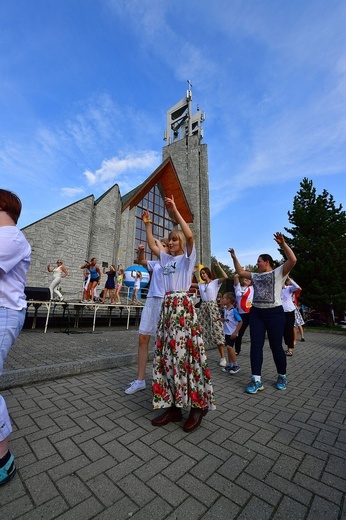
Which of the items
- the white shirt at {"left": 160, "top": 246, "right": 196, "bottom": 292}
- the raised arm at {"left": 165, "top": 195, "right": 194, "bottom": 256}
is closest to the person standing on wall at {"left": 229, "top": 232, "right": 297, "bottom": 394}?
the white shirt at {"left": 160, "top": 246, "right": 196, "bottom": 292}

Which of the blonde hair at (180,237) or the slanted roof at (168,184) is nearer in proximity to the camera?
the blonde hair at (180,237)

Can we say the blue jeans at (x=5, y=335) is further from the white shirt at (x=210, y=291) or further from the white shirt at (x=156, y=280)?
the white shirt at (x=210, y=291)

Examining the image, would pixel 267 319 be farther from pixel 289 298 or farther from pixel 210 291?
pixel 289 298

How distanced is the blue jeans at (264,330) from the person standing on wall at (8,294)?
3.13m

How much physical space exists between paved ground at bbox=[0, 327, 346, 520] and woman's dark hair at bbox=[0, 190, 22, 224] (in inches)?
73.7

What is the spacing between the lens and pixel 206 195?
2681 centimetres

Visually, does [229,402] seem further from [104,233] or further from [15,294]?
[104,233]

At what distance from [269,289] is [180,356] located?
2.00m

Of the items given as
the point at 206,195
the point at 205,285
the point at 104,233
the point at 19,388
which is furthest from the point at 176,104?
the point at 19,388

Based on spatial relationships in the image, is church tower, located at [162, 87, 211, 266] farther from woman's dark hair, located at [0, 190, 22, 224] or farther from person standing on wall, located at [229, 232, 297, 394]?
woman's dark hair, located at [0, 190, 22, 224]

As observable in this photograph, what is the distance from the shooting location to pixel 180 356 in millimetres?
2539

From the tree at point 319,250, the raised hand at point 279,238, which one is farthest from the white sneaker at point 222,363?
the tree at point 319,250

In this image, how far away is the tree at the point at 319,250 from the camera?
16.5 meters

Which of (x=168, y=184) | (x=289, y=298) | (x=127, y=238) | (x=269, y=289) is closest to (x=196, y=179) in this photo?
(x=168, y=184)
